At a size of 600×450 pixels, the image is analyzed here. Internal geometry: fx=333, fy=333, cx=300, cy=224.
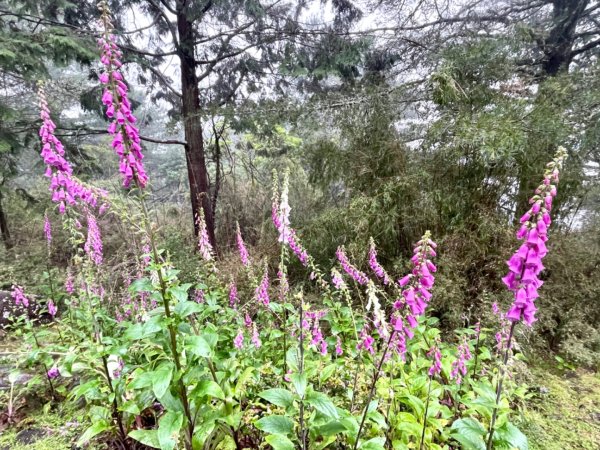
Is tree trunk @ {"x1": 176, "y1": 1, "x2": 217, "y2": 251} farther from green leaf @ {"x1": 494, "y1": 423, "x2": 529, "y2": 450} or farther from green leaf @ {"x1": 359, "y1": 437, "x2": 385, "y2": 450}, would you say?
green leaf @ {"x1": 494, "y1": 423, "x2": 529, "y2": 450}

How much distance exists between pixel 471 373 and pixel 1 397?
169 inches

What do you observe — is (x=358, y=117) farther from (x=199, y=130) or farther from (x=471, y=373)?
(x=471, y=373)

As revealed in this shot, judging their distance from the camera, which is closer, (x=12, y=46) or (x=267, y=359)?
(x=267, y=359)

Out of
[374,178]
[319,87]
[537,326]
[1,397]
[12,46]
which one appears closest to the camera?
[1,397]

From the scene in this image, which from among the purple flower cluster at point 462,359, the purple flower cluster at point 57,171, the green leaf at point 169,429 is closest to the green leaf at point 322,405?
the green leaf at point 169,429

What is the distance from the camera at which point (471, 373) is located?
289 centimetres

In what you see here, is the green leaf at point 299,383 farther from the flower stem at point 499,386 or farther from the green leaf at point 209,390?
the flower stem at point 499,386

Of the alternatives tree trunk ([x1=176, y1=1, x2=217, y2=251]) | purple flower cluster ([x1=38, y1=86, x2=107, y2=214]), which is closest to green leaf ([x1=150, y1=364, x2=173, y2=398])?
purple flower cluster ([x1=38, y1=86, x2=107, y2=214])

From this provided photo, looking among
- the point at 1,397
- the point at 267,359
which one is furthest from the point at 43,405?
the point at 267,359

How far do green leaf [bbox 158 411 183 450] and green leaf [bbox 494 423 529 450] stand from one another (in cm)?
163

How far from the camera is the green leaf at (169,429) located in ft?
5.20

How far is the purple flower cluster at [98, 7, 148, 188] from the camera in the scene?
61.3 inches

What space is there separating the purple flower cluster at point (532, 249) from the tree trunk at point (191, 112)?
4973 mm

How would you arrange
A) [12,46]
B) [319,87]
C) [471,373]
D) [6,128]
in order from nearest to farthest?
[471,373] → [12,46] → [6,128] → [319,87]
